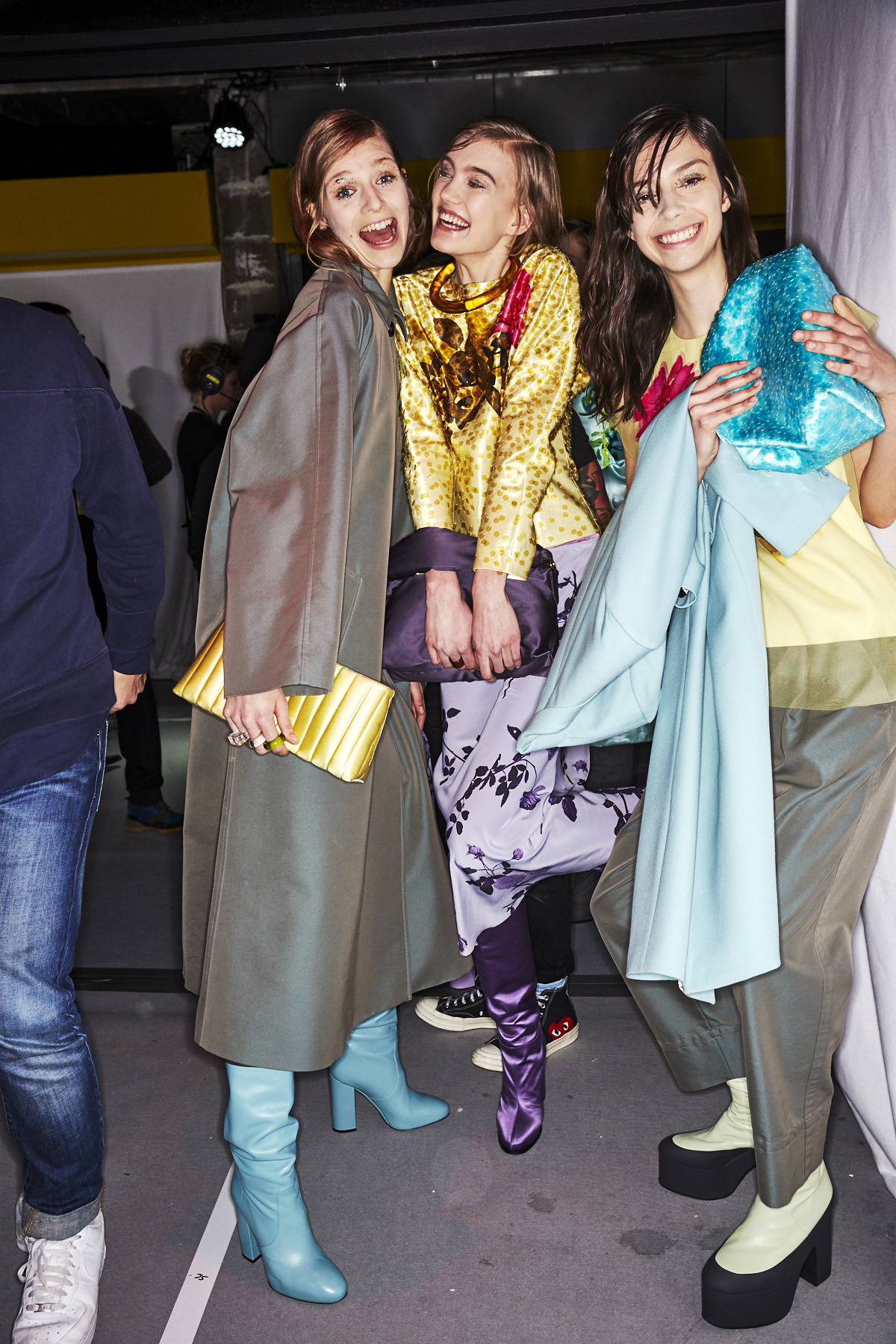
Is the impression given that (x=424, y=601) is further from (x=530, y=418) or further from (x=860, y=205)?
(x=860, y=205)

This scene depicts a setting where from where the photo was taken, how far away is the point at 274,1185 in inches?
65.8

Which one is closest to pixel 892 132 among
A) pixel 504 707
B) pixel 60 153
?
pixel 504 707

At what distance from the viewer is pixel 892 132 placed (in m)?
1.63

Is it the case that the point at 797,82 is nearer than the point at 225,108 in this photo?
Yes

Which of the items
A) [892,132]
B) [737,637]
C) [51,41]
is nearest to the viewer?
[737,637]

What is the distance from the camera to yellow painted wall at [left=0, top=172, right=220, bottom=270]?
6.77 m

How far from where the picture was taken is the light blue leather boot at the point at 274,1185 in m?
1.66

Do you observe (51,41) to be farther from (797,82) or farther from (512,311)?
(797,82)

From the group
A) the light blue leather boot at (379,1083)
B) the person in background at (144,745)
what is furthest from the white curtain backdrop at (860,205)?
the person in background at (144,745)

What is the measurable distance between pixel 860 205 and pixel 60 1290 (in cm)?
205

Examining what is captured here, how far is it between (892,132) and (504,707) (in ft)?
3.55

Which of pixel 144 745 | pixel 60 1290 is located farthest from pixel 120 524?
pixel 144 745

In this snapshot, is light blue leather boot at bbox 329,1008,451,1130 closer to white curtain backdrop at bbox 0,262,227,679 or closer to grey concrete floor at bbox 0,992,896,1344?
grey concrete floor at bbox 0,992,896,1344

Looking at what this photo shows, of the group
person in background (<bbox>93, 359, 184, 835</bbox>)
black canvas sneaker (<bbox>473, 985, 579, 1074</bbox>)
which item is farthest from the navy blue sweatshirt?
person in background (<bbox>93, 359, 184, 835</bbox>)
